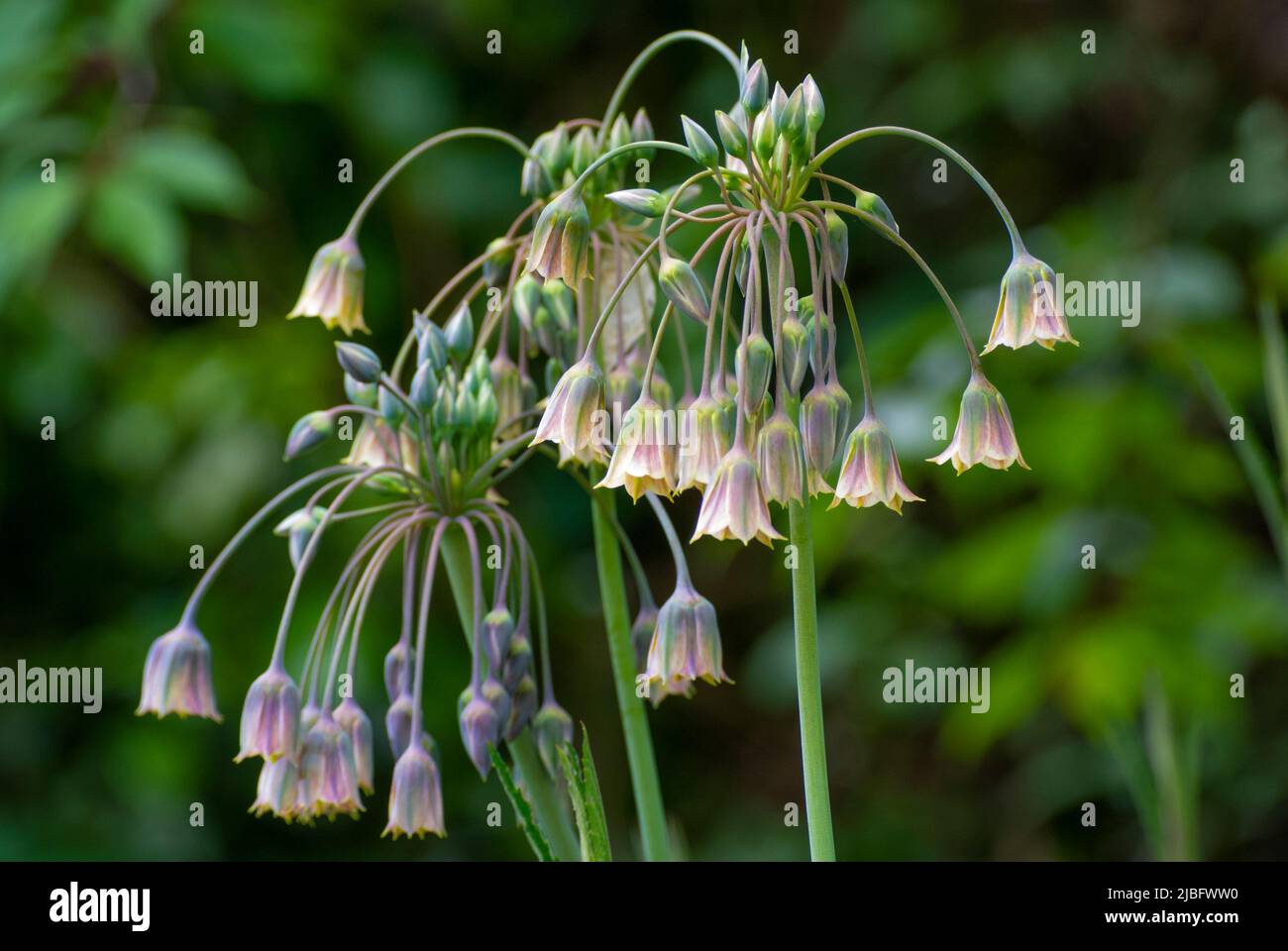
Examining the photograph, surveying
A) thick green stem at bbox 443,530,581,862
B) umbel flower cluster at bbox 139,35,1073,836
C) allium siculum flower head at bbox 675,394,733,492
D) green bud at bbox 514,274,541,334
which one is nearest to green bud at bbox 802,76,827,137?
umbel flower cluster at bbox 139,35,1073,836

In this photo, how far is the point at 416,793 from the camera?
4.26 ft

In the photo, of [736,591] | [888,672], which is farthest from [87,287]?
[888,672]

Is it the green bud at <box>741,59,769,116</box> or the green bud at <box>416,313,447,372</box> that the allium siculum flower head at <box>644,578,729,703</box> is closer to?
the green bud at <box>416,313,447,372</box>

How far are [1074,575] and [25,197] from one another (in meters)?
2.19

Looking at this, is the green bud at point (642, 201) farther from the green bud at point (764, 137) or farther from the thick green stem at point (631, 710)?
the thick green stem at point (631, 710)

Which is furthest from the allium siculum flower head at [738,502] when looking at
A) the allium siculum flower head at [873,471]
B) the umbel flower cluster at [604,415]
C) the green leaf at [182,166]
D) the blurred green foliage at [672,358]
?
the green leaf at [182,166]

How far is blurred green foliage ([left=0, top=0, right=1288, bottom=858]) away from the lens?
8.61ft

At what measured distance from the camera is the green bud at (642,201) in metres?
1.14

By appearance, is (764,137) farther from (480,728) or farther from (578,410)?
(480,728)

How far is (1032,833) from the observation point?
141 inches

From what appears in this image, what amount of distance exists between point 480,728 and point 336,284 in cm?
59

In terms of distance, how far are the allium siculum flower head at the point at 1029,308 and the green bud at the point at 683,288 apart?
0.89 feet

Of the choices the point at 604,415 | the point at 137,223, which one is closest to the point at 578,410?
the point at 604,415

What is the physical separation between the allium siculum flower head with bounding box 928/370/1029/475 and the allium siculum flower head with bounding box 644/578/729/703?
26cm
